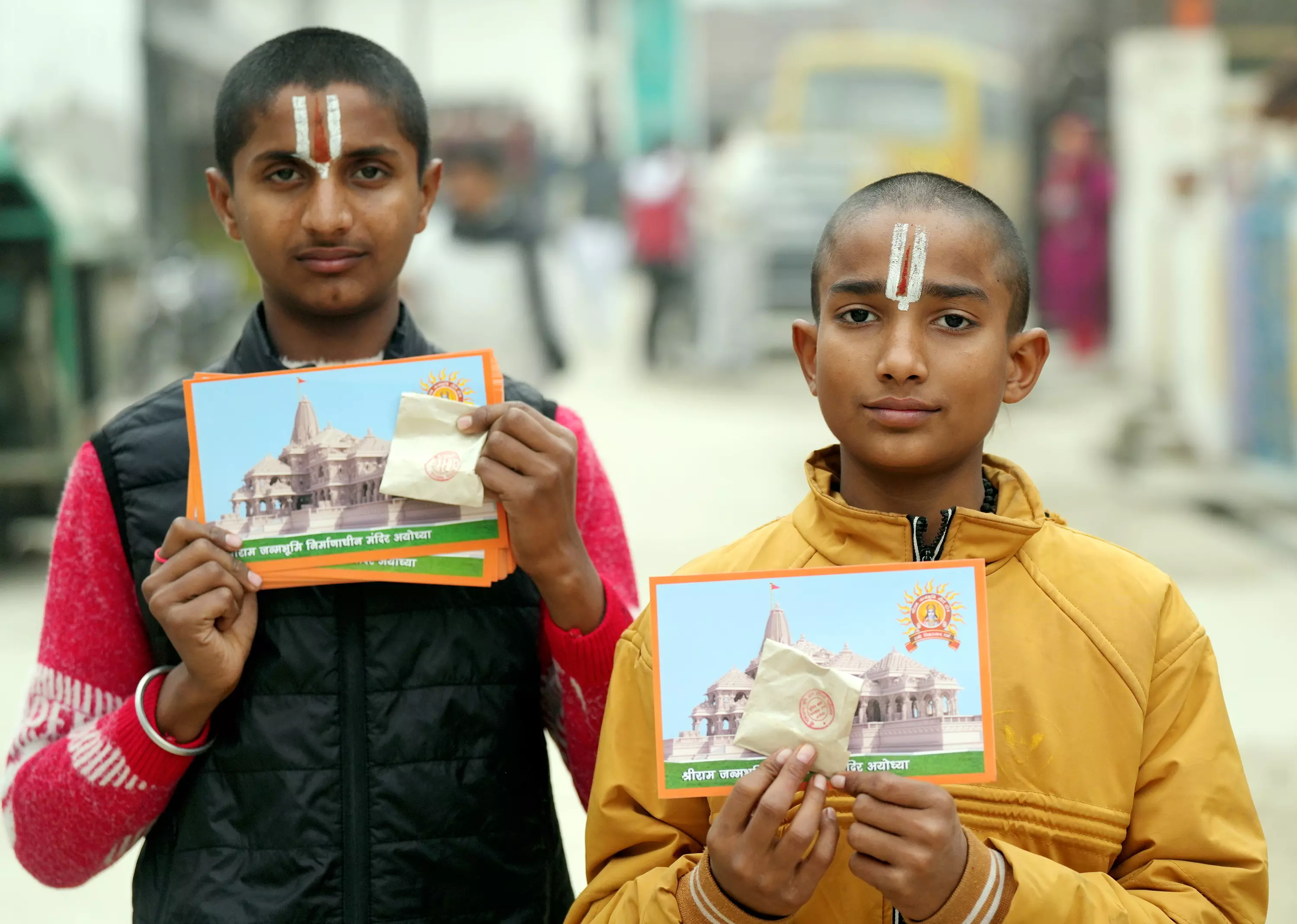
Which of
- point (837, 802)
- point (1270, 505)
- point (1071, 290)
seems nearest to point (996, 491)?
point (837, 802)

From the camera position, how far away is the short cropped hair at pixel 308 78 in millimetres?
1794

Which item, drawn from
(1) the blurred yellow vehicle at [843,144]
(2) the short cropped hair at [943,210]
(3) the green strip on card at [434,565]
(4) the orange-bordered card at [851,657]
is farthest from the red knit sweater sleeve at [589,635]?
(1) the blurred yellow vehicle at [843,144]

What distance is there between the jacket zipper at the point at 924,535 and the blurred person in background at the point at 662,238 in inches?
514

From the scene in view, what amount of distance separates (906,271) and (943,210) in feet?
0.32

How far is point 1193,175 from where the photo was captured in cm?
1205

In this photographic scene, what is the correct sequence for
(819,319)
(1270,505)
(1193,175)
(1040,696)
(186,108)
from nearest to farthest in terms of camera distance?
1. (1040,696)
2. (819,319)
3. (1270,505)
4. (1193,175)
5. (186,108)

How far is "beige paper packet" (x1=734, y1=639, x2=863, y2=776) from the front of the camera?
1427 millimetres

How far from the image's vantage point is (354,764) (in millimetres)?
1704

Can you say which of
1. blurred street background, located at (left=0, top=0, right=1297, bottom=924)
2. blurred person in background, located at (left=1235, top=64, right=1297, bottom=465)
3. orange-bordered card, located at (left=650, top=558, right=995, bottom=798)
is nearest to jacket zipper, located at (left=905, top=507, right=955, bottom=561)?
orange-bordered card, located at (left=650, top=558, right=995, bottom=798)

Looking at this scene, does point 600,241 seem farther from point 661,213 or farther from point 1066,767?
point 1066,767

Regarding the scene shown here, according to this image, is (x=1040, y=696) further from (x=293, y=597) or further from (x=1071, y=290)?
(x=1071, y=290)

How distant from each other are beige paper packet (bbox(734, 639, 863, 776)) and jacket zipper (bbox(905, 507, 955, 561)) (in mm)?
240

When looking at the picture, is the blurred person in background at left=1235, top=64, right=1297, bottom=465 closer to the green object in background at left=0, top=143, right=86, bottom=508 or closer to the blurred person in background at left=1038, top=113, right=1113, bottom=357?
the green object in background at left=0, top=143, right=86, bottom=508

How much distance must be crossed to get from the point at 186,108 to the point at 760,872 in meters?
14.5
